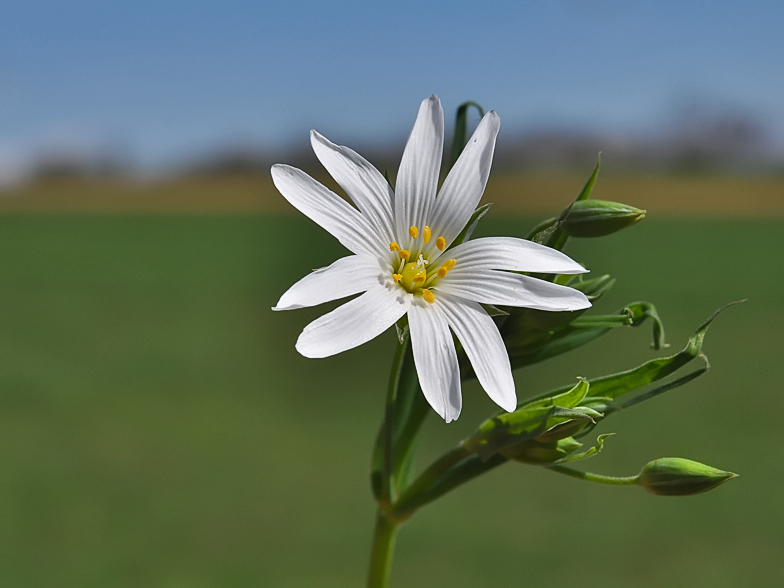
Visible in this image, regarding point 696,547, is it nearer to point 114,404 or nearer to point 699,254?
point 114,404

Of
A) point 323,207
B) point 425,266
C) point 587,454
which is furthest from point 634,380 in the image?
point 323,207

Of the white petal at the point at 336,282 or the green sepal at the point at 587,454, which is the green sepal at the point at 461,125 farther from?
the green sepal at the point at 587,454

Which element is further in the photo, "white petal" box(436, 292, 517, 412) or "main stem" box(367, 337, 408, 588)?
"main stem" box(367, 337, 408, 588)

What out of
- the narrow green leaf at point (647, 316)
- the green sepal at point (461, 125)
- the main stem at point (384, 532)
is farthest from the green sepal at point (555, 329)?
the green sepal at point (461, 125)

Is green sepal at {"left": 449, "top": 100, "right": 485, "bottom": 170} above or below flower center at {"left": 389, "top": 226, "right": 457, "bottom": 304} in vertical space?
above

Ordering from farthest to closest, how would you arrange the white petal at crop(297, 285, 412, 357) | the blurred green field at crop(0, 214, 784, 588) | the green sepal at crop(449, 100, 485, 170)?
the blurred green field at crop(0, 214, 784, 588), the green sepal at crop(449, 100, 485, 170), the white petal at crop(297, 285, 412, 357)

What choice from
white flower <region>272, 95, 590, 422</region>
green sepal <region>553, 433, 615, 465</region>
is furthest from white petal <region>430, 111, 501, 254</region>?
green sepal <region>553, 433, 615, 465</region>

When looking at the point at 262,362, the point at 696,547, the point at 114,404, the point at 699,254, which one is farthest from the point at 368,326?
the point at 699,254

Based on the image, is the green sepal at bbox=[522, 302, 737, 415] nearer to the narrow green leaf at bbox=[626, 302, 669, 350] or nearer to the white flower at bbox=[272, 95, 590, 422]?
the narrow green leaf at bbox=[626, 302, 669, 350]
